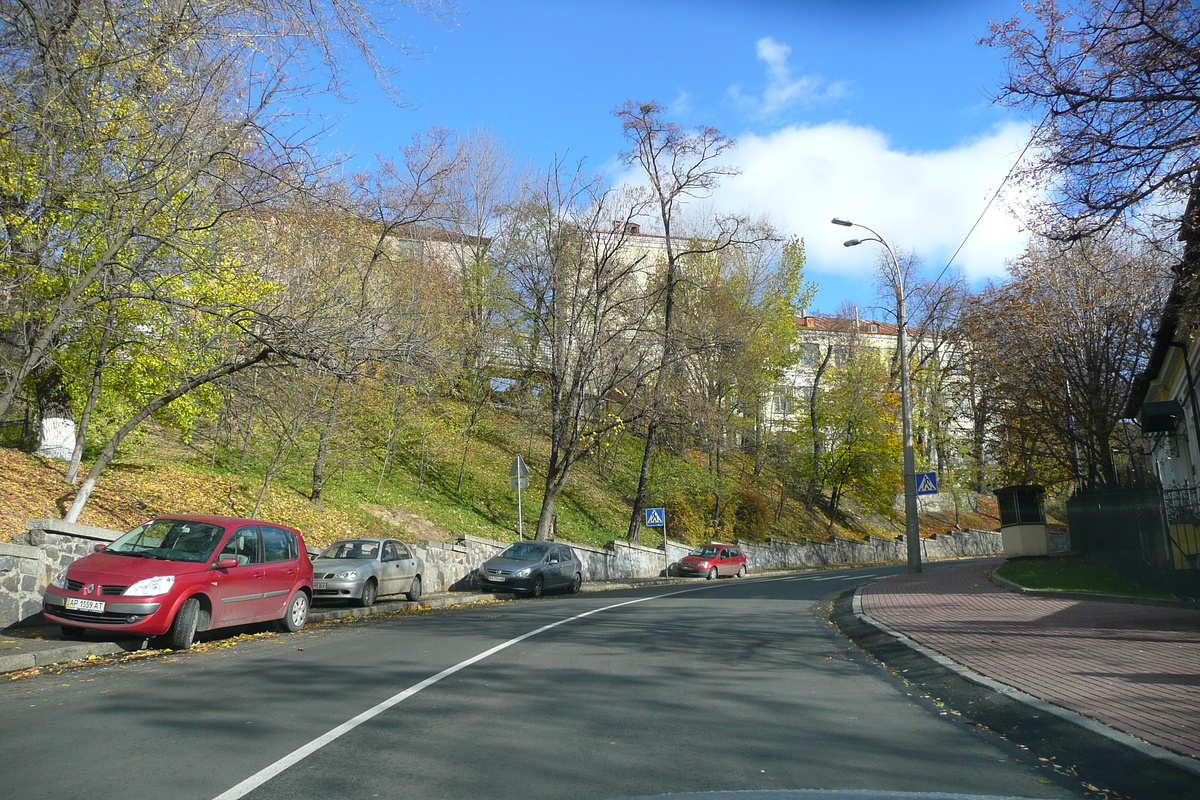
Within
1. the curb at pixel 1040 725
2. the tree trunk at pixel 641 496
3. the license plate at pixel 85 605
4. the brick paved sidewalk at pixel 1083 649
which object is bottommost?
the curb at pixel 1040 725

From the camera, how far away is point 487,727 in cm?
607

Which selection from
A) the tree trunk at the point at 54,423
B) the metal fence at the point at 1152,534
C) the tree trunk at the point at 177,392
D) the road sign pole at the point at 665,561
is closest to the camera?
the tree trunk at the point at 177,392

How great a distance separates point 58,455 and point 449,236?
18487 mm

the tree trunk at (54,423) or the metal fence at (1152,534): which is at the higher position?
the tree trunk at (54,423)

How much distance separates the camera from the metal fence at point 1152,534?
14.2 metres

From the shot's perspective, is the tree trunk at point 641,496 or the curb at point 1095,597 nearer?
the curb at point 1095,597

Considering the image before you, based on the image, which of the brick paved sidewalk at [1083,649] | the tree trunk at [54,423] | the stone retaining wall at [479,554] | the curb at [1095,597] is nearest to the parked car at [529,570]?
the stone retaining wall at [479,554]

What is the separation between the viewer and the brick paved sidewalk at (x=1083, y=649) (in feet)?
20.4

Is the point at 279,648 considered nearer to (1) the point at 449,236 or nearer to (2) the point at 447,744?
(2) the point at 447,744

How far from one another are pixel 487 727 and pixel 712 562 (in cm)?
2811

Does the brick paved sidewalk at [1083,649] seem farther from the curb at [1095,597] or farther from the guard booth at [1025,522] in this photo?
the guard booth at [1025,522]

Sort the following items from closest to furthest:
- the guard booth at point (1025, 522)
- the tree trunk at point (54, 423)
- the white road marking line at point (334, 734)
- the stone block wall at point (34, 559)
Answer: the white road marking line at point (334, 734) < the stone block wall at point (34, 559) < the tree trunk at point (54, 423) < the guard booth at point (1025, 522)

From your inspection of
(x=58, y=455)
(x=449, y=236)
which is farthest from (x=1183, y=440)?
(x=58, y=455)

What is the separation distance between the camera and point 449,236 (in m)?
33.9
